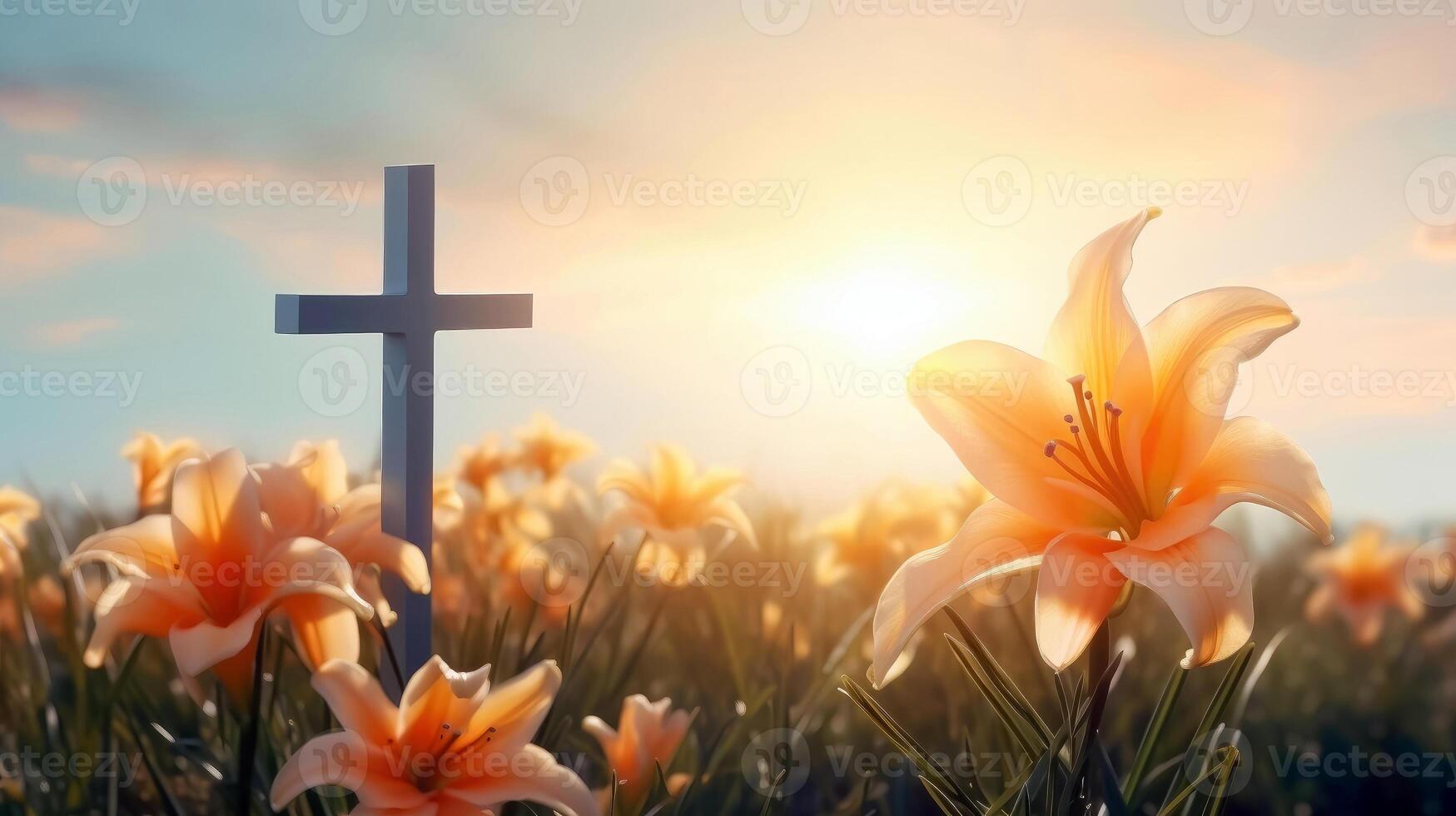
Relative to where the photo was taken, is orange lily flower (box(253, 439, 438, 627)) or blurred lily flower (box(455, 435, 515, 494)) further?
blurred lily flower (box(455, 435, 515, 494))

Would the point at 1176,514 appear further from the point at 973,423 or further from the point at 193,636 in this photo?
the point at 193,636

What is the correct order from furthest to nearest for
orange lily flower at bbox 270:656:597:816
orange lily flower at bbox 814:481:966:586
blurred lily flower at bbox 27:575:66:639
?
blurred lily flower at bbox 27:575:66:639 < orange lily flower at bbox 814:481:966:586 < orange lily flower at bbox 270:656:597:816

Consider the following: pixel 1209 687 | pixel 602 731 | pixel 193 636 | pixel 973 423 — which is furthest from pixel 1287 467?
pixel 1209 687

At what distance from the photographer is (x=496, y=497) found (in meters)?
2.14

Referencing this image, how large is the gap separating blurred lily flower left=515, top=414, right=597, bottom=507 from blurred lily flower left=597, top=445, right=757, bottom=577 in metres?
0.31

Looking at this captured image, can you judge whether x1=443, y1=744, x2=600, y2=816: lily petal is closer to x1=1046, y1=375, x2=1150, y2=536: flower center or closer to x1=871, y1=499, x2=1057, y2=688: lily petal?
x1=871, y1=499, x2=1057, y2=688: lily petal

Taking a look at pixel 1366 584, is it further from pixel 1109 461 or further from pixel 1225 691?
pixel 1109 461

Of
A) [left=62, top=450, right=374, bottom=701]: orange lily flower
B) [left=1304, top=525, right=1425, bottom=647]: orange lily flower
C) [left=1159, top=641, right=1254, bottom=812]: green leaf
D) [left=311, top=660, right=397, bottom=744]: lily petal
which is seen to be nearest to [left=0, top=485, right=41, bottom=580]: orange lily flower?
[left=62, top=450, right=374, bottom=701]: orange lily flower

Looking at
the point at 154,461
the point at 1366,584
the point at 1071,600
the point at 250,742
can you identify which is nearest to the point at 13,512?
the point at 154,461

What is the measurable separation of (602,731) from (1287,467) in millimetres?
877

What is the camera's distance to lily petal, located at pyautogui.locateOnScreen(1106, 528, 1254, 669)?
3.09ft

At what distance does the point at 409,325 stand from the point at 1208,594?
110 centimetres

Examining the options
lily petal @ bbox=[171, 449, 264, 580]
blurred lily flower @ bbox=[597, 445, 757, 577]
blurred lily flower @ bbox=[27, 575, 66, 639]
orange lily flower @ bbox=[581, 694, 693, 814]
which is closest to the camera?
lily petal @ bbox=[171, 449, 264, 580]

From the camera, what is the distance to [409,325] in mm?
1641
